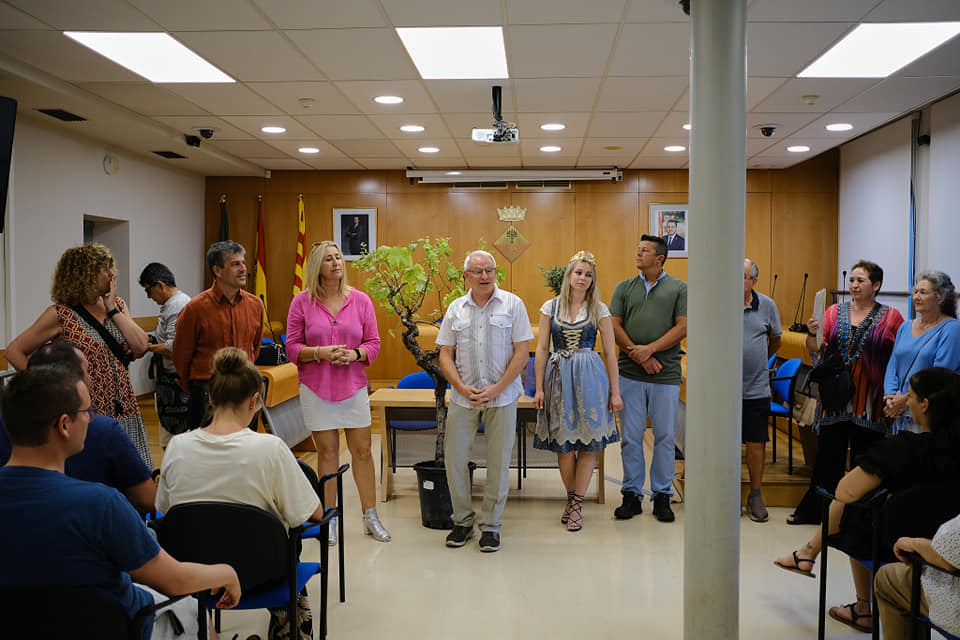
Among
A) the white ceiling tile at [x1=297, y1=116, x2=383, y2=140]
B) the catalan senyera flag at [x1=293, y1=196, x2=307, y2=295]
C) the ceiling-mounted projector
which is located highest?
the white ceiling tile at [x1=297, y1=116, x2=383, y2=140]

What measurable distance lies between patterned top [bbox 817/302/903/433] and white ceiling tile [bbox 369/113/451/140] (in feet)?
13.2

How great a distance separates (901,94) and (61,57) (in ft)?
21.2

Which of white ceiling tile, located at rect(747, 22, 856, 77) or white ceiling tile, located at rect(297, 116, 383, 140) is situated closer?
white ceiling tile, located at rect(747, 22, 856, 77)

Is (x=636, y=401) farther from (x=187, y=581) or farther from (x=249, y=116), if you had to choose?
(x=249, y=116)

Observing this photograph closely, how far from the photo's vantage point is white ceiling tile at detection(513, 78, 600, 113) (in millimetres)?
5531

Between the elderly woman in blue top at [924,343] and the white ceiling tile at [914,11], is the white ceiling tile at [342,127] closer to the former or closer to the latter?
the white ceiling tile at [914,11]

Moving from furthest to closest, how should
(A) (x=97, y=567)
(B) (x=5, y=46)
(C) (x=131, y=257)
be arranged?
(C) (x=131, y=257)
(B) (x=5, y=46)
(A) (x=97, y=567)

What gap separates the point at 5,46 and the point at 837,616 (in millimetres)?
5833

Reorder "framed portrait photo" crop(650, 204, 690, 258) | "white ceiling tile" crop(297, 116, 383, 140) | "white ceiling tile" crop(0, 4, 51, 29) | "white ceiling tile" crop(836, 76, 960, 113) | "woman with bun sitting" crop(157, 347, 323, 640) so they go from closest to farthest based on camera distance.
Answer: "woman with bun sitting" crop(157, 347, 323, 640) → "white ceiling tile" crop(0, 4, 51, 29) → "white ceiling tile" crop(836, 76, 960, 113) → "white ceiling tile" crop(297, 116, 383, 140) → "framed portrait photo" crop(650, 204, 690, 258)

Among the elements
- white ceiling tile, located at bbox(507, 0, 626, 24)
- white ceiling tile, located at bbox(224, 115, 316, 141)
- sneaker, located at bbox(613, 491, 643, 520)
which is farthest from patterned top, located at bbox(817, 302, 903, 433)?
white ceiling tile, located at bbox(224, 115, 316, 141)

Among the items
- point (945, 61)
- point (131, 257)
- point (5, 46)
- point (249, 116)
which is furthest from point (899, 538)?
point (131, 257)

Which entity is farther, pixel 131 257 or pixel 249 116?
pixel 131 257

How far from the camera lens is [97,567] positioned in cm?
175

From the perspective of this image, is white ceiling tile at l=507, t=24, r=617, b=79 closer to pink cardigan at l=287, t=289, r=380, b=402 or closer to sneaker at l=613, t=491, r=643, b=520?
pink cardigan at l=287, t=289, r=380, b=402
